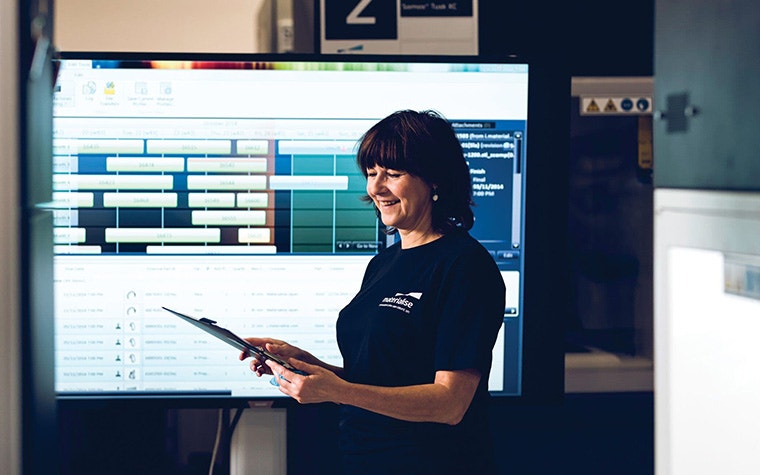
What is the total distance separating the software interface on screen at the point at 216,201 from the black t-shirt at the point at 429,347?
222 millimetres

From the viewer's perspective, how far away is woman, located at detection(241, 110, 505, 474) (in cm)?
116

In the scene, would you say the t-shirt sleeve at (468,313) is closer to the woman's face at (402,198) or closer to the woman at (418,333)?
the woman at (418,333)

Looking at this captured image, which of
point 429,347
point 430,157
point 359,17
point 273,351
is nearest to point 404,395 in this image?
point 429,347

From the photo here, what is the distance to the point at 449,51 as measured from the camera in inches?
62.9

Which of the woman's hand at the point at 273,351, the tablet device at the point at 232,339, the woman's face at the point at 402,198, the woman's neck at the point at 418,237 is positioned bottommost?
the woman's hand at the point at 273,351

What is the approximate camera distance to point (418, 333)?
121 centimetres

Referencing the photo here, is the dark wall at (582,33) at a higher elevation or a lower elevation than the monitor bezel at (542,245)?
higher

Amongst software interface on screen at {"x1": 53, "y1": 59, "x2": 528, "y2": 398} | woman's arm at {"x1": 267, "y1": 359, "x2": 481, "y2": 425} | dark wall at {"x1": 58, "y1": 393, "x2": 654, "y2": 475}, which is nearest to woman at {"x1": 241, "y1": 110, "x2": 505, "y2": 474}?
woman's arm at {"x1": 267, "y1": 359, "x2": 481, "y2": 425}

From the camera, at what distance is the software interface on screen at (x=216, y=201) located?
1.44 metres

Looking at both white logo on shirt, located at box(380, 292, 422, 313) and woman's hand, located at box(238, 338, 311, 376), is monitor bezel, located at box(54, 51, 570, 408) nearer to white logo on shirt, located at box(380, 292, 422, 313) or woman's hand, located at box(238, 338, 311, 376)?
woman's hand, located at box(238, 338, 311, 376)

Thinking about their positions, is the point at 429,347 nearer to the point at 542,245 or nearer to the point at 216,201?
the point at 542,245

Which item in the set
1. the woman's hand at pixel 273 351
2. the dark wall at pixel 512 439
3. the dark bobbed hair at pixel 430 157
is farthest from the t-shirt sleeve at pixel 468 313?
the dark wall at pixel 512 439

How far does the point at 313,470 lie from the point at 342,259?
41 centimetres

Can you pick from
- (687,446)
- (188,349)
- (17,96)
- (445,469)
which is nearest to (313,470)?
(188,349)
